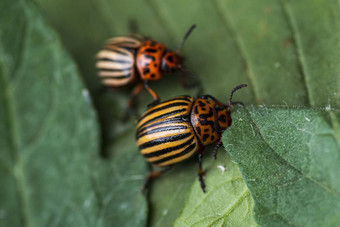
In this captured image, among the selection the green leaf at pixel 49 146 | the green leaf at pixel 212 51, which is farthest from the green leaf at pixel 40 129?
the green leaf at pixel 212 51

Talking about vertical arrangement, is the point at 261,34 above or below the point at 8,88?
below

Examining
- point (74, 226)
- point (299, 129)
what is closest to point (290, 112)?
point (299, 129)

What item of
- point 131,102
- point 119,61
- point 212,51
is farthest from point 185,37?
point 131,102

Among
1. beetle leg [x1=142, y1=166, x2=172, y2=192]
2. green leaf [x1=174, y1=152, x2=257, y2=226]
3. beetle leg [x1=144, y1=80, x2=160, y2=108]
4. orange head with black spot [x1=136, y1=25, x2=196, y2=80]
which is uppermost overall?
orange head with black spot [x1=136, y1=25, x2=196, y2=80]

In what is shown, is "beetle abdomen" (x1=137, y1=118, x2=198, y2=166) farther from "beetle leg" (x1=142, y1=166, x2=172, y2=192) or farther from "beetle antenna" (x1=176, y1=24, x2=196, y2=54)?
"beetle antenna" (x1=176, y1=24, x2=196, y2=54)

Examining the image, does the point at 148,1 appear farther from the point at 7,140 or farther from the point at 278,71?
the point at 7,140

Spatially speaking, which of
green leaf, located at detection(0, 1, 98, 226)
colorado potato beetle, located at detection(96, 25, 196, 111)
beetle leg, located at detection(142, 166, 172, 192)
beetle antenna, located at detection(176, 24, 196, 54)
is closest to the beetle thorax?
beetle leg, located at detection(142, 166, 172, 192)

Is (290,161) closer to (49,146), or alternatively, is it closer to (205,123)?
(205,123)
